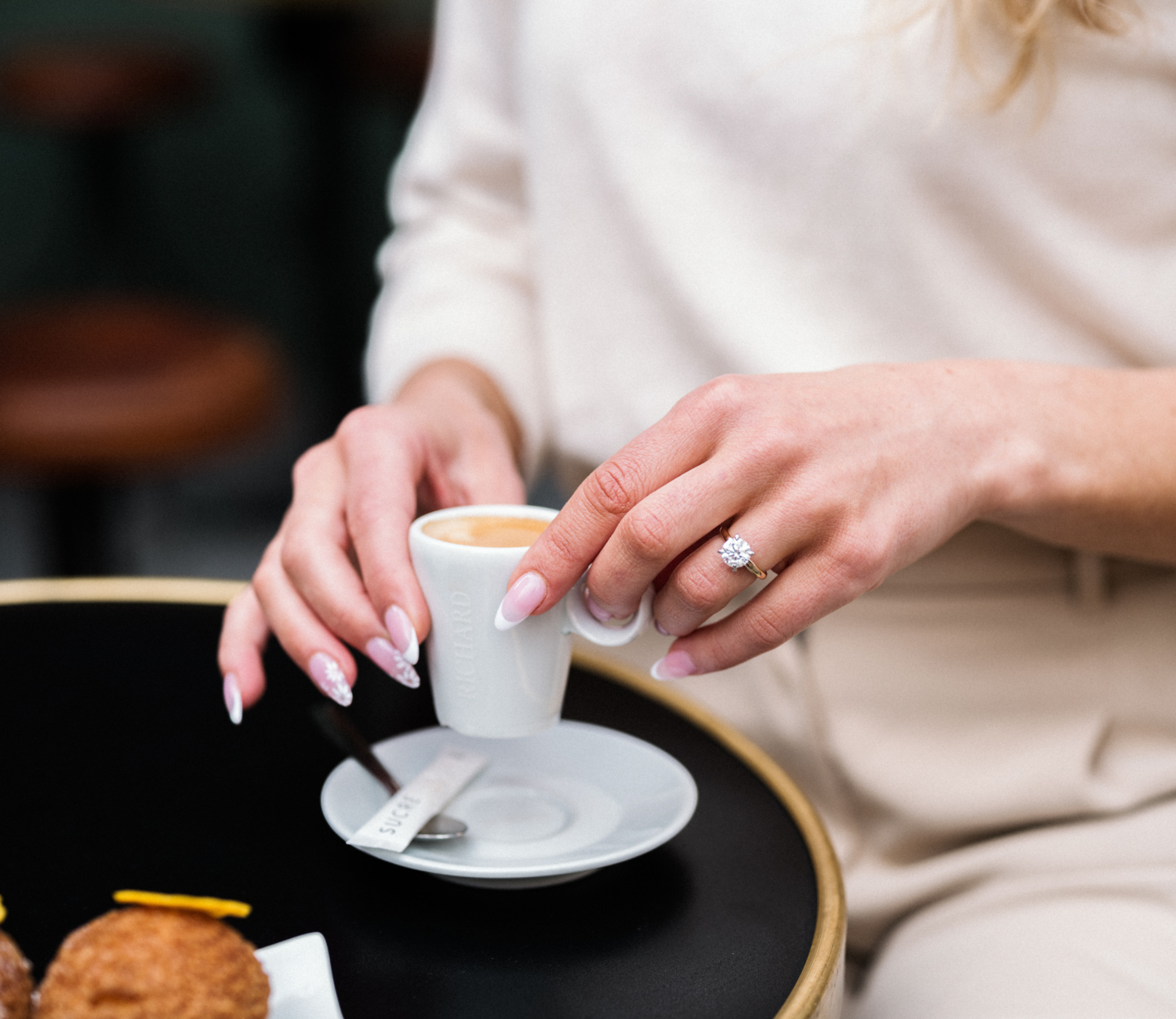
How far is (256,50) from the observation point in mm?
3633

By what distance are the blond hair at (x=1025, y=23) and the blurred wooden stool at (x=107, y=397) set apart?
1.20m

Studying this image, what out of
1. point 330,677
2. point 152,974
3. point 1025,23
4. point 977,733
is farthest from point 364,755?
point 1025,23

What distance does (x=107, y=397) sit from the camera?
1.66m

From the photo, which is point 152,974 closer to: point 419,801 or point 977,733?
point 419,801

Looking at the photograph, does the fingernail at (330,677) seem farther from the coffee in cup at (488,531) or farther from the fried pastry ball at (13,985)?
the fried pastry ball at (13,985)

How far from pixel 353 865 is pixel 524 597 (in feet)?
0.53

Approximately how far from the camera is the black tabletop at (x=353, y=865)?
53 centimetres

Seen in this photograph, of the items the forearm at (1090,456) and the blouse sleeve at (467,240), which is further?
the blouse sleeve at (467,240)

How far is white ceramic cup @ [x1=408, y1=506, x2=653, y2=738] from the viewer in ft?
1.97

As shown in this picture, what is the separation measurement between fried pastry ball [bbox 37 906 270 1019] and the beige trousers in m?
0.44

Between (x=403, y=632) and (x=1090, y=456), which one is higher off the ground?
(x=1090, y=456)

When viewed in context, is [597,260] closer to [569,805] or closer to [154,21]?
[569,805]

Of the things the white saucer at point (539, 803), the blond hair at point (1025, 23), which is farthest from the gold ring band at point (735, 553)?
the blond hair at point (1025, 23)

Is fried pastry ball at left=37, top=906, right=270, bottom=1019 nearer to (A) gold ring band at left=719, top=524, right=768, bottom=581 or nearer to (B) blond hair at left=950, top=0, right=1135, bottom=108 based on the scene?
(A) gold ring band at left=719, top=524, right=768, bottom=581
